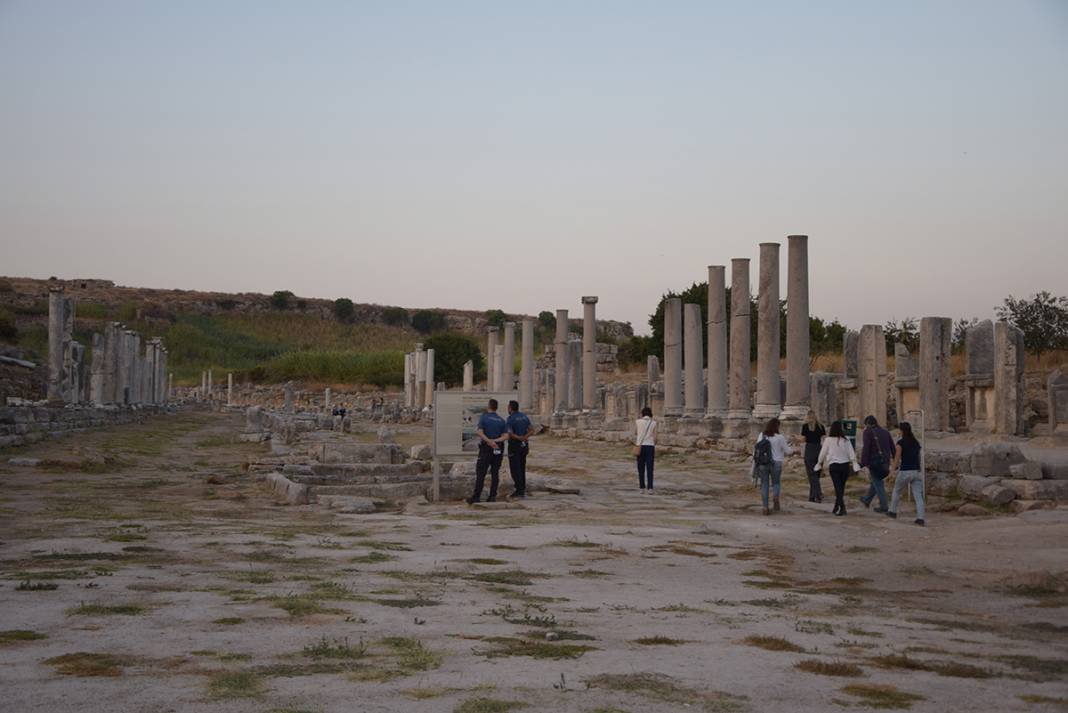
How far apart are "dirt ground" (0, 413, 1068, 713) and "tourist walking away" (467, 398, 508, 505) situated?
109 cm

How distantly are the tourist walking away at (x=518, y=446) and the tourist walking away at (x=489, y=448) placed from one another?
251 mm

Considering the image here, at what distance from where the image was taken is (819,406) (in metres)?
26.6

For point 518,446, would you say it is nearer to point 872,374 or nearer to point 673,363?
point 872,374

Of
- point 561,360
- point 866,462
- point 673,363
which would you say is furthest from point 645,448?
point 561,360

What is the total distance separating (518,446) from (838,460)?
480 cm

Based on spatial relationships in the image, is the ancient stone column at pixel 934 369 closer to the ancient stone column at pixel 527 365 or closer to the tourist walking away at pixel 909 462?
the tourist walking away at pixel 909 462

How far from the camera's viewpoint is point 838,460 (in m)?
15.4

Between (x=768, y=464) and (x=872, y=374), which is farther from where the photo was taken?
(x=872, y=374)

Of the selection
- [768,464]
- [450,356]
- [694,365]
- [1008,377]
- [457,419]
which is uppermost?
[450,356]

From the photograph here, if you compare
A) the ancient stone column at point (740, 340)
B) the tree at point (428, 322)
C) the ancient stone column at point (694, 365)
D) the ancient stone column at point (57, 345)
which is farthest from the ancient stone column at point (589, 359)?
the tree at point (428, 322)

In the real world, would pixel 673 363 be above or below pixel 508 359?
below

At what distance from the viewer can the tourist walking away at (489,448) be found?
1661 cm

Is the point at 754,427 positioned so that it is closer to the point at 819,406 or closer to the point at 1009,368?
the point at 819,406

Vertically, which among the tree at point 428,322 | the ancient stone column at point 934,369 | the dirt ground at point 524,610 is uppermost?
the tree at point 428,322
